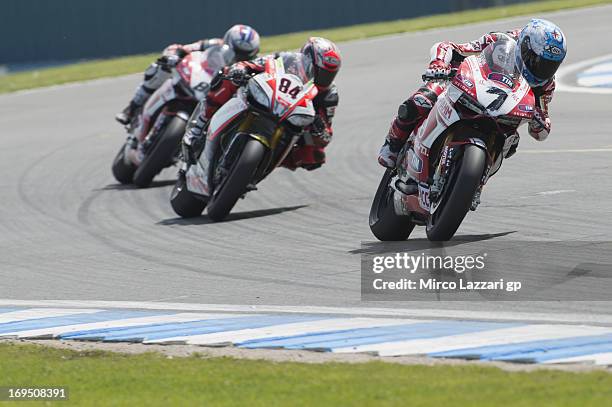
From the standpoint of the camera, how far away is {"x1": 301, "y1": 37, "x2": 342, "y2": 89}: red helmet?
12.0 metres

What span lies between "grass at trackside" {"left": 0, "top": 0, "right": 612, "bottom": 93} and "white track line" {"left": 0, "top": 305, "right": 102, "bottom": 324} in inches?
730

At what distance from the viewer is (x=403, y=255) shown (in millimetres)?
9508

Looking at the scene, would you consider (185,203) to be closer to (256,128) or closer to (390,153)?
(256,128)

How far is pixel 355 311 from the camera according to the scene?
26.0 feet

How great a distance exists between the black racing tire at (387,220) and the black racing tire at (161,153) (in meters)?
4.60

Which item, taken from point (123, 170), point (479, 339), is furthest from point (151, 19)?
point (479, 339)

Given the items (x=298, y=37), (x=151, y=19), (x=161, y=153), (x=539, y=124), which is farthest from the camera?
(x=151, y=19)

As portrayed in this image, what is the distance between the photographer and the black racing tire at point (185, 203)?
1271cm

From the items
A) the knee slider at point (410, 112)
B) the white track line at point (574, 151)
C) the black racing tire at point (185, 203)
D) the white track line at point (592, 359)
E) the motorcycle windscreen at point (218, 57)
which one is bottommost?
the white track line at point (574, 151)

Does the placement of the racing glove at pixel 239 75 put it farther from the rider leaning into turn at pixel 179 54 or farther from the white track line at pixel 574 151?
the white track line at pixel 574 151

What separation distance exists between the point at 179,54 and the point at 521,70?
635 cm

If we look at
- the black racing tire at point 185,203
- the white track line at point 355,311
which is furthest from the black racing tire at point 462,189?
the black racing tire at point 185,203

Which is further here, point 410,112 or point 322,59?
point 322,59

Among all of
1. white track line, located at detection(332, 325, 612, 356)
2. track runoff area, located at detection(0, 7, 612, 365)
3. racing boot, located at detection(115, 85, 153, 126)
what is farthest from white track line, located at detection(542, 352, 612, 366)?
racing boot, located at detection(115, 85, 153, 126)
